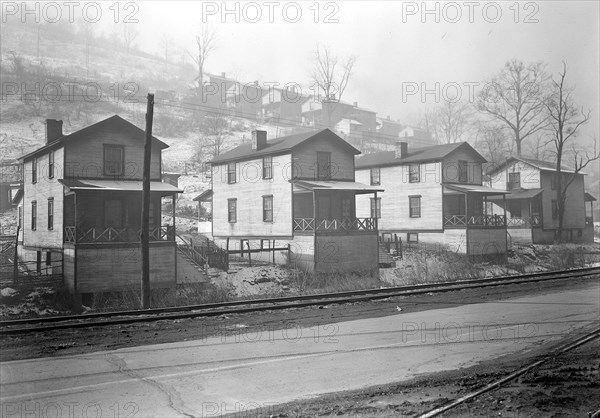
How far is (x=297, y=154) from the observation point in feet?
95.9

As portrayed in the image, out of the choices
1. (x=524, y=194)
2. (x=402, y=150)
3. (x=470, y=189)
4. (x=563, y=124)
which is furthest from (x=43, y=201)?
(x=524, y=194)

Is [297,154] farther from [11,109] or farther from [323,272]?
[11,109]

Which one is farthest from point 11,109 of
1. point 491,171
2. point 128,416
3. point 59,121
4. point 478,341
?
point 491,171

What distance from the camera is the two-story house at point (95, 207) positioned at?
65.4 ft

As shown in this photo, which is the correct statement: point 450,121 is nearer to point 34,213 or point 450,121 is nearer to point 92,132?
point 92,132

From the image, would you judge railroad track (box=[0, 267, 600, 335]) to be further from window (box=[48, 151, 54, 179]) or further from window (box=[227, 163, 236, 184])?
window (box=[227, 163, 236, 184])

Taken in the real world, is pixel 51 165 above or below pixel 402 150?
below

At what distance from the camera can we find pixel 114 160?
22.4 m

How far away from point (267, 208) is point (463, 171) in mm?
13972

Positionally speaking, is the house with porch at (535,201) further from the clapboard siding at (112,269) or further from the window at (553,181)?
the clapboard siding at (112,269)

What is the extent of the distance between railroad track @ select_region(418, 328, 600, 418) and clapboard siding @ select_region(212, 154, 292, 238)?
1871 cm

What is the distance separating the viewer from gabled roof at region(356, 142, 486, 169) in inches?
1314

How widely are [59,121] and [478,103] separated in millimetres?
21552

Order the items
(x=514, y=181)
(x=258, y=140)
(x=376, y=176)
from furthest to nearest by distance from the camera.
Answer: (x=514, y=181) → (x=376, y=176) → (x=258, y=140)
